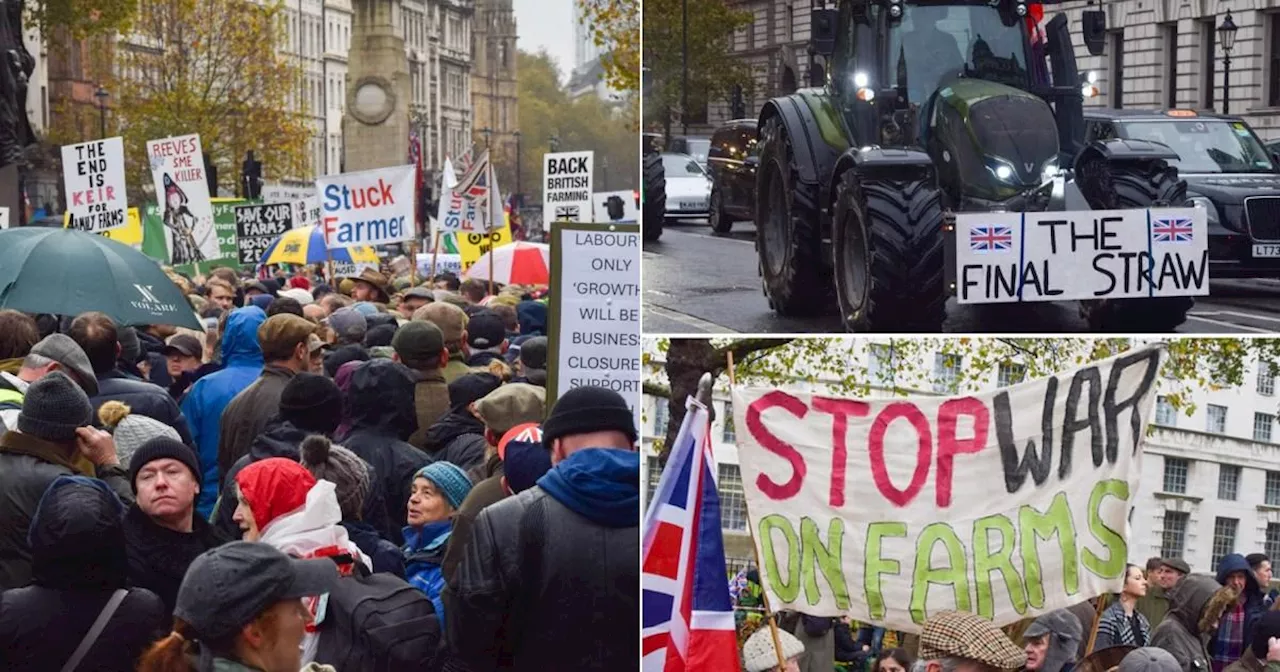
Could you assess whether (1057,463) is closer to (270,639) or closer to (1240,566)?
(1240,566)

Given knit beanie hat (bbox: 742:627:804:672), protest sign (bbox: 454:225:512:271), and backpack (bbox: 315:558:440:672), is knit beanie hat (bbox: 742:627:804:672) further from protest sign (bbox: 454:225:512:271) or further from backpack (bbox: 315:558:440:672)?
protest sign (bbox: 454:225:512:271)

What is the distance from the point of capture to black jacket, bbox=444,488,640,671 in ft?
17.5

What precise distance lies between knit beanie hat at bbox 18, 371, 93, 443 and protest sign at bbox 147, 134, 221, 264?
1363 cm

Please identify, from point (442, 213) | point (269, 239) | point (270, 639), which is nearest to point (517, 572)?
point (270, 639)

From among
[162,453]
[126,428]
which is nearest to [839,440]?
[162,453]

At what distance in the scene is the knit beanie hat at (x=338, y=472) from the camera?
6480mm

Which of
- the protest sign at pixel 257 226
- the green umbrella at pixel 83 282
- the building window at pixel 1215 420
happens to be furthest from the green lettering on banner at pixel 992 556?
the protest sign at pixel 257 226

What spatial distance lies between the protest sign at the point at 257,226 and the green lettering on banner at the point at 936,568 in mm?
20747

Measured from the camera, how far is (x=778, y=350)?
6004 millimetres

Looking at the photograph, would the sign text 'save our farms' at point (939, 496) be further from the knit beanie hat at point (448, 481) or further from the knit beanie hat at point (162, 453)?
the knit beanie hat at point (162, 453)

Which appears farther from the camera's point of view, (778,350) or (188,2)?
(188,2)

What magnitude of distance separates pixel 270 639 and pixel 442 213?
20.5 meters

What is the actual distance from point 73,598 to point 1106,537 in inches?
112

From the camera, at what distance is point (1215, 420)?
19.9 feet
